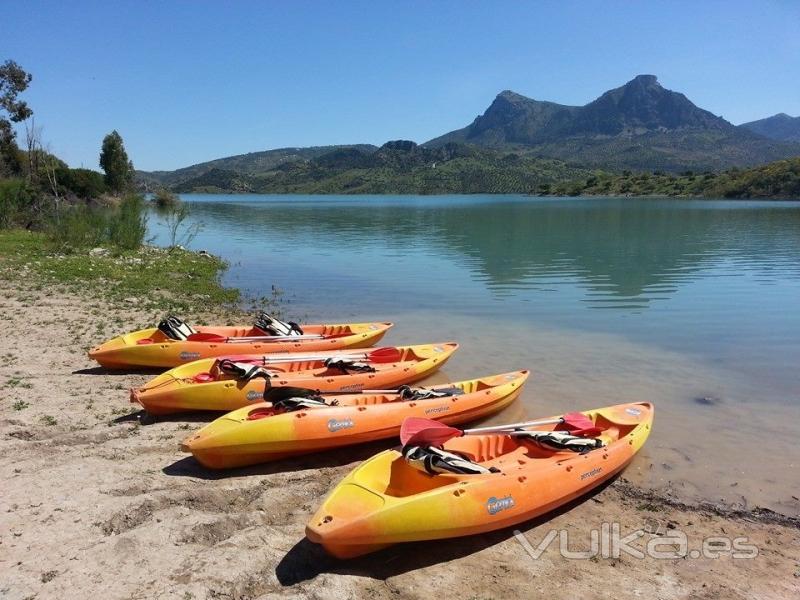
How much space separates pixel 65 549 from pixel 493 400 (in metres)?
5.27

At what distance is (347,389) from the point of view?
27.3ft

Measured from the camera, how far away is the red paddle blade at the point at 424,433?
5.57 metres

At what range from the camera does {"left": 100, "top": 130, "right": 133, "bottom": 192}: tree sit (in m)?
56.6

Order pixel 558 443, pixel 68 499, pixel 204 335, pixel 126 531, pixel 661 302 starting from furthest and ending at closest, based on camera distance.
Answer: pixel 661 302, pixel 204 335, pixel 558 443, pixel 68 499, pixel 126 531

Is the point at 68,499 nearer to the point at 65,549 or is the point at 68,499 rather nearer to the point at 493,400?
the point at 65,549

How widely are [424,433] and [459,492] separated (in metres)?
0.67

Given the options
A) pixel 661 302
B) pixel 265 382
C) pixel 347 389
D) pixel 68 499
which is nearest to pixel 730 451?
pixel 347 389

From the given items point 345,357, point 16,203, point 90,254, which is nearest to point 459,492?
point 345,357

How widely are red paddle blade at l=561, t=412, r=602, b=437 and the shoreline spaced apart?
0.74 m

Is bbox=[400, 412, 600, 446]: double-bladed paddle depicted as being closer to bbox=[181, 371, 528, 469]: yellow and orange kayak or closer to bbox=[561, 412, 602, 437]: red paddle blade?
bbox=[561, 412, 602, 437]: red paddle blade

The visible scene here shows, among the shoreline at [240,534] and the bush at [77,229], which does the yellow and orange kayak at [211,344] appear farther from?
the bush at [77,229]

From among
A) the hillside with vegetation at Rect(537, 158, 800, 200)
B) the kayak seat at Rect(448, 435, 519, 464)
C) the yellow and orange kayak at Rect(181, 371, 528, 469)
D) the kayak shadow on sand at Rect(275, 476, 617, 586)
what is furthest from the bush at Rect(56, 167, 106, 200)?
the hillside with vegetation at Rect(537, 158, 800, 200)

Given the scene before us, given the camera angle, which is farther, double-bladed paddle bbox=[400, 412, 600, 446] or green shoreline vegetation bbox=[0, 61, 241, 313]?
green shoreline vegetation bbox=[0, 61, 241, 313]

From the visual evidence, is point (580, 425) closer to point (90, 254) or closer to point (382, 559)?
point (382, 559)
